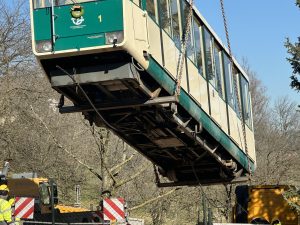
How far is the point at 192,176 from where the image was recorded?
49.3 feet

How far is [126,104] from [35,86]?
16601 mm

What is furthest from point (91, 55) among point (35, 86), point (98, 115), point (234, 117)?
point (35, 86)

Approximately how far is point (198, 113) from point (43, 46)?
11.3 feet

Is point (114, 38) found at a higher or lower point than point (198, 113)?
higher

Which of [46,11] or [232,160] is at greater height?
[46,11]

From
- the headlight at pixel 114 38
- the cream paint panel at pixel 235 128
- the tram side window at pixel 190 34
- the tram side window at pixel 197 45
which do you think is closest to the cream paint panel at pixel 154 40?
the headlight at pixel 114 38

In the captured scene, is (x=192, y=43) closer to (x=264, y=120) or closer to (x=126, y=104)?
(x=126, y=104)

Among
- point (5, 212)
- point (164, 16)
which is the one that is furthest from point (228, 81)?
point (5, 212)

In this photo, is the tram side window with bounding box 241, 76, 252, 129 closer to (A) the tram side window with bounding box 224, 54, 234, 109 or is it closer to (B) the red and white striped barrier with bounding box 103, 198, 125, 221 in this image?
(A) the tram side window with bounding box 224, 54, 234, 109

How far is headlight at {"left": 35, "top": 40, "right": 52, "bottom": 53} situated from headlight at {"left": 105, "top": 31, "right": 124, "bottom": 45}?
2.91 ft

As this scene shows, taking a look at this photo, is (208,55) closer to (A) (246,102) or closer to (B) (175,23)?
(B) (175,23)

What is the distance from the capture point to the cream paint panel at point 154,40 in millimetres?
9219

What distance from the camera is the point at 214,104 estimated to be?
12.0 metres

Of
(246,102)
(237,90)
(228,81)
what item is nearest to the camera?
(228,81)
